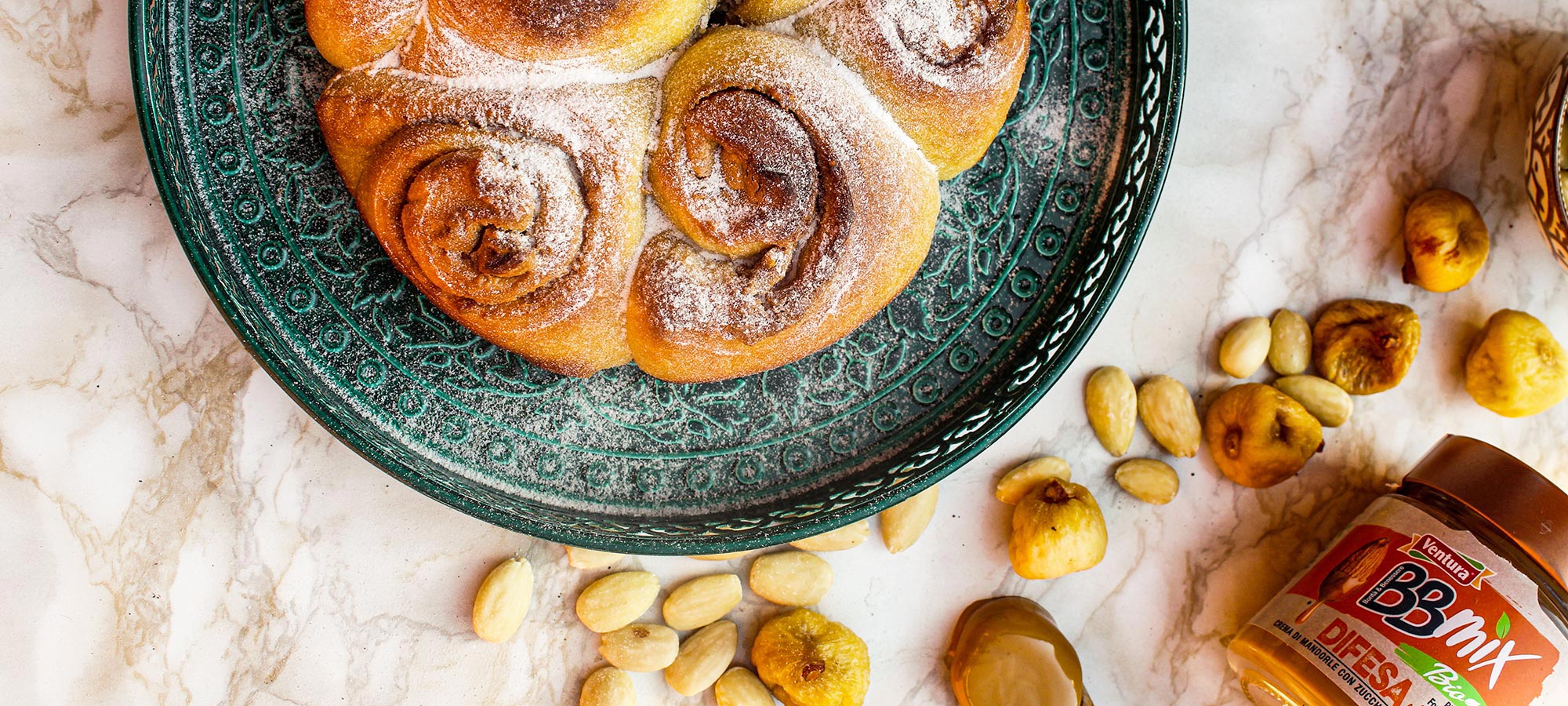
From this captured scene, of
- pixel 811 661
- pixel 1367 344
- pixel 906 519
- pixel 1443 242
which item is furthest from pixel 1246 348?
pixel 811 661

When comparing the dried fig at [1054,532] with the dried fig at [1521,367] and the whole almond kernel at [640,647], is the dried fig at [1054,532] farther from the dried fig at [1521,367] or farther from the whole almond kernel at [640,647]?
the dried fig at [1521,367]

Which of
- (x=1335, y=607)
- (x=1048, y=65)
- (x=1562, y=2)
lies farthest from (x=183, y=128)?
(x=1562, y=2)

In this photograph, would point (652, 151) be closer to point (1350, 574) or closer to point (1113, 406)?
point (1113, 406)

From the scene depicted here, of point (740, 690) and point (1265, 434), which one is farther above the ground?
point (1265, 434)

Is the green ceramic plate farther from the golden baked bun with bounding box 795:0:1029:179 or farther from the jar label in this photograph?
the jar label

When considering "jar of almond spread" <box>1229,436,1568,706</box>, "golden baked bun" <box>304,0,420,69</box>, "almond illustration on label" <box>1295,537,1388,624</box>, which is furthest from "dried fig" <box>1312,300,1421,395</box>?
"golden baked bun" <box>304,0,420,69</box>
